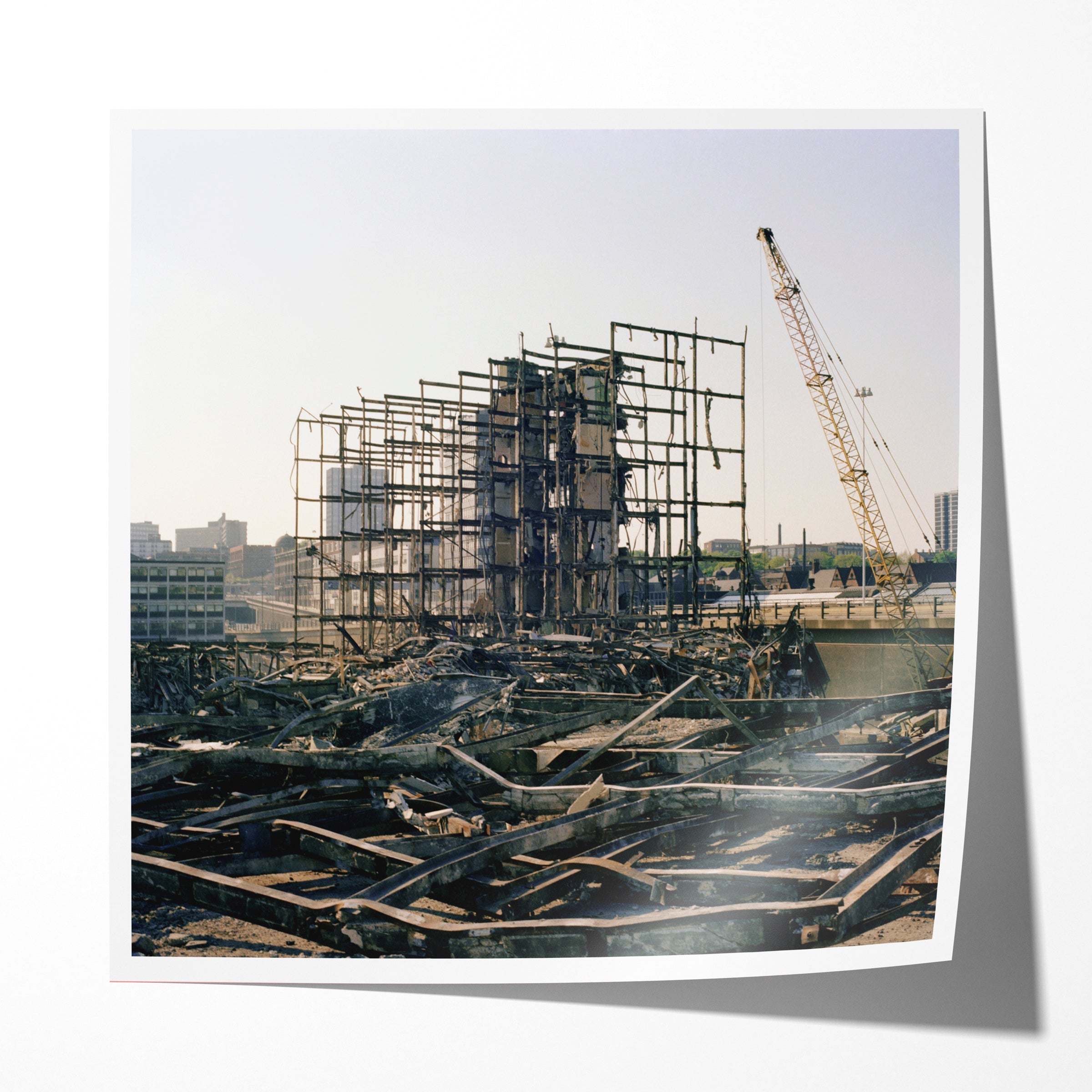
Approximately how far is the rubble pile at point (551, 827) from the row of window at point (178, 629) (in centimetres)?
28

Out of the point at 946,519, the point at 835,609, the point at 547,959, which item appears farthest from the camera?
the point at 835,609

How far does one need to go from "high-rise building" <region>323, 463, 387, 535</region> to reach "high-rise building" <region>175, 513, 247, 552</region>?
8.77 metres

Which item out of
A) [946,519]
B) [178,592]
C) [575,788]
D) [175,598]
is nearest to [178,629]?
[175,598]

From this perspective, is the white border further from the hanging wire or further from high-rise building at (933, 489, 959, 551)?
the hanging wire

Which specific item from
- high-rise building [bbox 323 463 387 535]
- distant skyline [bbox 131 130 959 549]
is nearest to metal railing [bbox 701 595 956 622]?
distant skyline [bbox 131 130 959 549]

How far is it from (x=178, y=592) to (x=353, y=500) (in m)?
11.2

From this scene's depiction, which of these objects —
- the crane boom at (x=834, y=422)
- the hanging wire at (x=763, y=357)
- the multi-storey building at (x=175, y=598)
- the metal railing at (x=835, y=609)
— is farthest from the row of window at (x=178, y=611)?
the metal railing at (x=835, y=609)

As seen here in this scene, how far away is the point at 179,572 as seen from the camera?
746 centimetres

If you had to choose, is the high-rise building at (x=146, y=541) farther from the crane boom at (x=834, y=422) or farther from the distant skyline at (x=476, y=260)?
the crane boom at (x=834, y=422)

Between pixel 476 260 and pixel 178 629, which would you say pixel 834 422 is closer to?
pixel 476 260

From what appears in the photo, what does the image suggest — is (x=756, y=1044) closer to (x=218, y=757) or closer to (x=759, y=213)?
(x=218, y=757)

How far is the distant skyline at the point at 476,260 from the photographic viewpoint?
636 cm

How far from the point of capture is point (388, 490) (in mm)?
17656

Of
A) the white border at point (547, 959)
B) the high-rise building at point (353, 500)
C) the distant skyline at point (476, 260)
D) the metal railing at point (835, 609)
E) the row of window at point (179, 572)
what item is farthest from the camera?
the high-rise building at point (353, 500)
